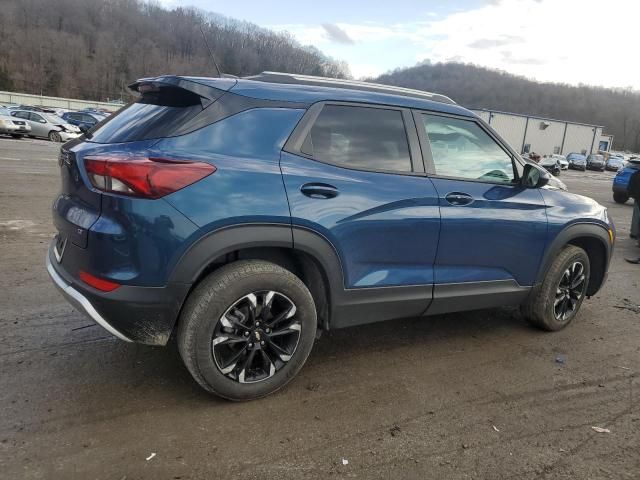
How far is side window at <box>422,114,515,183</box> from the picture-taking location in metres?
3.65

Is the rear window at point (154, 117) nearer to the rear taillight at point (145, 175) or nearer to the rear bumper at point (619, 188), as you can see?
the rear taillight at point (145, 175)

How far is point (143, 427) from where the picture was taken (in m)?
2.77

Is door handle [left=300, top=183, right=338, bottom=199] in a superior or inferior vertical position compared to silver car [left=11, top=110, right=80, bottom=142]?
superior

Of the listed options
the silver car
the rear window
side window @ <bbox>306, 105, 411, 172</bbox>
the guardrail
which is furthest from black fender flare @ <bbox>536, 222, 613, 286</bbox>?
the guardrail

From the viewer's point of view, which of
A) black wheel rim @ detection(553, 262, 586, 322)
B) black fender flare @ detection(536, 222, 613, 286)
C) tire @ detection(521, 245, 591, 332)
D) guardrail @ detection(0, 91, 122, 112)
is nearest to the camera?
black fender flare @ detection(536, 222, 613, 286)

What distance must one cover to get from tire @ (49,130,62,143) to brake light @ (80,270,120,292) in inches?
1020

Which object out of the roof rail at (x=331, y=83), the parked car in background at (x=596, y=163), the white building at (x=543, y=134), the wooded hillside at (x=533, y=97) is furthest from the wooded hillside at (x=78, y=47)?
the roof rail at (x=331, y=83)

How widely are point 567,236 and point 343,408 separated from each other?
249 centimetres

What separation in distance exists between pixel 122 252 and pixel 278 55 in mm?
9762

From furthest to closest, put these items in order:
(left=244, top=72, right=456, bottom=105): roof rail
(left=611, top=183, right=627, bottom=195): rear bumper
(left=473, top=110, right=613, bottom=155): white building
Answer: (left=473, top=110, right=613, bottom=155): white building → (left=611, top=183, right=627, bottom=195): rear bumper → (left=244, top=72, right=456, bottom=105): roof rail

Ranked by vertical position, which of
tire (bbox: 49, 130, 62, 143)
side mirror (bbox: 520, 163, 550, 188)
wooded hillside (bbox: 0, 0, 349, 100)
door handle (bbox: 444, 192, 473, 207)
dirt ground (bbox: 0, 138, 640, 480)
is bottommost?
tire (bbox: 49, 130, 62, 143)

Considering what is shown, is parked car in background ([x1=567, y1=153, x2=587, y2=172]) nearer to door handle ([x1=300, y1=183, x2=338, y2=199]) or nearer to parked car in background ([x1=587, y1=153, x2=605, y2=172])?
parked car in background ([x1=587, y1=153, x2=605, y2=172])

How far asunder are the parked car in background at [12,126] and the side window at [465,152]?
25.8 metres

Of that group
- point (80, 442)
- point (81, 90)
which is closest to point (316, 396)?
point (80, 442)
